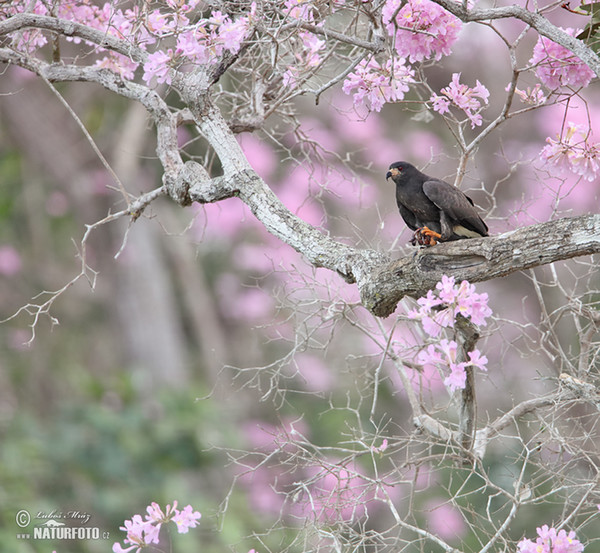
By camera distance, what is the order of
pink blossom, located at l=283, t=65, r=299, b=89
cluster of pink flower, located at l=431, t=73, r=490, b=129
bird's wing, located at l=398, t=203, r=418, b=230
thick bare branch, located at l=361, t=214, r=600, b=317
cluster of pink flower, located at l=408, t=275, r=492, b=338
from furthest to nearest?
1. bird's wing, located at l=398, t=203, r=418, b=230
2. pink blossom, located at l=283, t=65, r=299, b=89
3. cluster of pink flower, located at l=431, t=73, r=490, b=129
4. cluster of pink flower, located at l=408, t=275, r=492, b=338
5. thick bare branch, located at l=361, t=214, r=600, b=317

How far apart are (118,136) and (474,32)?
272cm

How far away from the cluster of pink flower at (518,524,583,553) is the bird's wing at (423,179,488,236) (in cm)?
97

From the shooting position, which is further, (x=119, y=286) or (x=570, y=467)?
(x=119, y=286)

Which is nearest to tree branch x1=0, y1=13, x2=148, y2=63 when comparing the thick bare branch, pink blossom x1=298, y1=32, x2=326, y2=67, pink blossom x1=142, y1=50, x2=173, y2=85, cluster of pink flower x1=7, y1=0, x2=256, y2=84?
cluster of pink flower x1=7, y1=0, x2=256, y2=84

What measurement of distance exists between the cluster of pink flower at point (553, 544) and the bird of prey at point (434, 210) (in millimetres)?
906

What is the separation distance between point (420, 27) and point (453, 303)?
87 cm

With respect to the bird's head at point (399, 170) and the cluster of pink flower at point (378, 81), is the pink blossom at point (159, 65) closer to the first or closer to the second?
the cluster of pink flower at point (378, 81)

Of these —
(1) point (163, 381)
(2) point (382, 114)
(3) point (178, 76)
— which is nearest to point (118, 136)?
(1) point (163, 381)

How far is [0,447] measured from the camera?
4.70m

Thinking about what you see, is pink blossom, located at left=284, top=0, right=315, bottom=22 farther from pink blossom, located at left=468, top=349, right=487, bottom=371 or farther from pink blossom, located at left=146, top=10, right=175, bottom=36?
pink blossom, located at left=468, top=349, right=487, bottom=371

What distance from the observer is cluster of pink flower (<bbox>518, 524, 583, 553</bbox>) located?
208 cm

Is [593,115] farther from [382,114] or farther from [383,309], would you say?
[383,309]

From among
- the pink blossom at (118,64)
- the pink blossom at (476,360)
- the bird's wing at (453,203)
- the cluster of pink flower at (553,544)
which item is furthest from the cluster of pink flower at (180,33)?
the cluster of pink flower at (553,544)

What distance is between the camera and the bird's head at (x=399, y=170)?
2.89 meters
